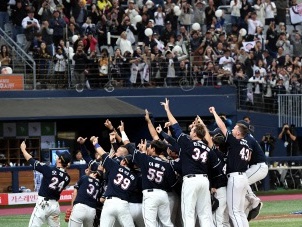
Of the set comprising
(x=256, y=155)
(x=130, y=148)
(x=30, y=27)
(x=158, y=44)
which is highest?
(x=30, y=27)

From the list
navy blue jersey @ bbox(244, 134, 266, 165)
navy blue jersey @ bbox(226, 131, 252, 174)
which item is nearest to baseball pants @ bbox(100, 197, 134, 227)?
navy blue jersey @ bbox(226, 131, 252, 174)

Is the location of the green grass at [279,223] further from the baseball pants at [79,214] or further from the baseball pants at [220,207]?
the baseball pants at [79,214]

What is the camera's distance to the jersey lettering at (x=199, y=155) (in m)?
15.7

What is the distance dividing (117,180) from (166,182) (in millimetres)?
722

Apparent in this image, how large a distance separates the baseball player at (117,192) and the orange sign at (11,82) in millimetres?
12384

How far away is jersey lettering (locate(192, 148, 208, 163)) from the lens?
1574 centimetres

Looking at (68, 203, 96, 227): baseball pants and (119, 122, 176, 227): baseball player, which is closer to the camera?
(119, 122, 176, 227): baseball player

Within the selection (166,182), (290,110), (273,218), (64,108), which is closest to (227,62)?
(290,110)

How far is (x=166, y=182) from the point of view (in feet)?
52.7

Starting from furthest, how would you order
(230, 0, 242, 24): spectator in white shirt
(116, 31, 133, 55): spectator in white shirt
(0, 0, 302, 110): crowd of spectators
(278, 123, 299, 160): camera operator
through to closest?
1. (230, 0, 242, 24): spectator in white shirt
2. (278, 123, 299, 160): camera operator
3. (116, 31, 133, 55): spectator in white shirt
4. (0, 0, 302, 110): crowd of spectators

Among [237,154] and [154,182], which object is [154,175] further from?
[237,154]

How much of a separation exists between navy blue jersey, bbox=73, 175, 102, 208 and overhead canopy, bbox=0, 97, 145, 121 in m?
11.5

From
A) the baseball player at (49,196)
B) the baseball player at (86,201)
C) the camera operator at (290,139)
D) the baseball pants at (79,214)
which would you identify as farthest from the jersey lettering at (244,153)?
the camera operator at (290,139)

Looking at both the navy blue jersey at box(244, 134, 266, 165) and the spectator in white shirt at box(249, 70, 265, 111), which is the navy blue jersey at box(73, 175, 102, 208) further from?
the spectator in white shirt at box(249, 70, 265, 111)
